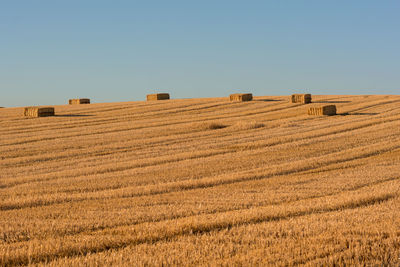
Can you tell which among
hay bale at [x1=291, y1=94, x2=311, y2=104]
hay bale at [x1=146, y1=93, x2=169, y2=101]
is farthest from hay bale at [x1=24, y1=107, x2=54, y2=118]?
hay bale at [x1=291, y1=94, x2=311, y2=104]

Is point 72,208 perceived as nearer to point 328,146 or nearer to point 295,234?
point 295,234

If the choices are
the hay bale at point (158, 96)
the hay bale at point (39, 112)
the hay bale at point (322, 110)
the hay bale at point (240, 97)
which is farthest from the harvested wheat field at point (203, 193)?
the hay bale at point (158, 96)

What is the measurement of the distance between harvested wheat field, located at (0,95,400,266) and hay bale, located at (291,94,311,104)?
1054 centimetres

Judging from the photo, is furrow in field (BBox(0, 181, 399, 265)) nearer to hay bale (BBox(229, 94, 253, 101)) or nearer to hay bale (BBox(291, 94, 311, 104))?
hay bale (BBox(291, 94, 311, 104))

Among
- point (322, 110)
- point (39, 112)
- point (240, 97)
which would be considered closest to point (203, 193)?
point (322, 110)

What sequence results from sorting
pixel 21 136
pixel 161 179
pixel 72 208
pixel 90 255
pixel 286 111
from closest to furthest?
pixel 90 255
pixel 72 208
pixel 161 179
pixel 21 136
pixel 286 111

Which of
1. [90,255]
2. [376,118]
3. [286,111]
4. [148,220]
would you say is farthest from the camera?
[286,111]

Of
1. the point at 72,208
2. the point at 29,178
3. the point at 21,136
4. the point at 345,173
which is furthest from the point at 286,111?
the point at 72,208

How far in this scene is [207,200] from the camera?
10.1 meters

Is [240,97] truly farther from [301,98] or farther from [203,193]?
[203,193]

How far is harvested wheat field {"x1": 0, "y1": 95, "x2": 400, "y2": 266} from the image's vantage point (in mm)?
6383

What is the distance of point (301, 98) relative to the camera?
122 ft

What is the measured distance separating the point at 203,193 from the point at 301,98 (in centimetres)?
2718

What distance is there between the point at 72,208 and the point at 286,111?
78.3ft
